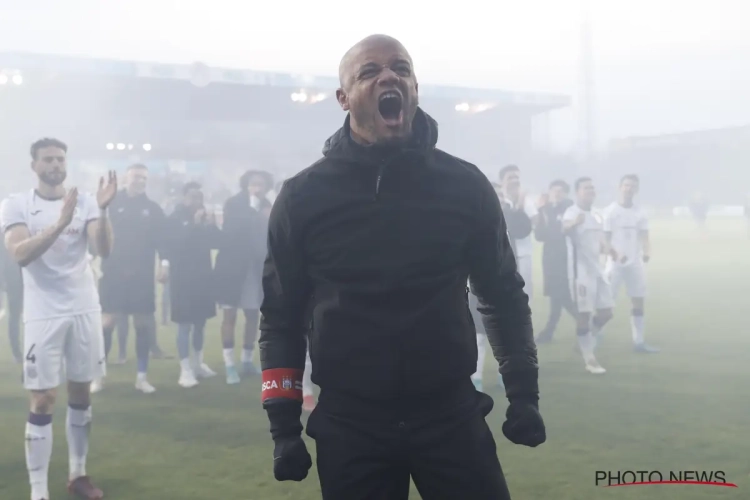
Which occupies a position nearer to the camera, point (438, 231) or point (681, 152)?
point (438, 231)

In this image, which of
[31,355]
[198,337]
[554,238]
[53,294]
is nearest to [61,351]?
[31,355]

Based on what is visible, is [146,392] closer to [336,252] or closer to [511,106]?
[336,252]

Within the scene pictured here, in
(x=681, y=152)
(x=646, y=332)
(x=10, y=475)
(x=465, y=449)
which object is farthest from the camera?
(x=681, y=152)

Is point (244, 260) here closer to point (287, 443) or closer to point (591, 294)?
point (591, 294)

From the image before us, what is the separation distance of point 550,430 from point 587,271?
6.31 ft

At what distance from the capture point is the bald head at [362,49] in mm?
1619

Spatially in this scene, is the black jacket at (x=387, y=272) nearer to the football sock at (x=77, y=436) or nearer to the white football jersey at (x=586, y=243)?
the football sock at (x=77, y=436)

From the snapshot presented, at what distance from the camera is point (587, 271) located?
5797 millimetres

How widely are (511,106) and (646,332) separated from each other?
9.06 feet

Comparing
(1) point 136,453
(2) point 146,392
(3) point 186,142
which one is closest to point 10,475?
(1) point 136,453

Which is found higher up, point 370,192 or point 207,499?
point 370,192

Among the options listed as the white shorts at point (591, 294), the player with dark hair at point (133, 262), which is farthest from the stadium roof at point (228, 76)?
the white shorts at point (591, 294)

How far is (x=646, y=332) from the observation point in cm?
718

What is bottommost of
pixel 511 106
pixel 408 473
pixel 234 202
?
pixel 408 473
